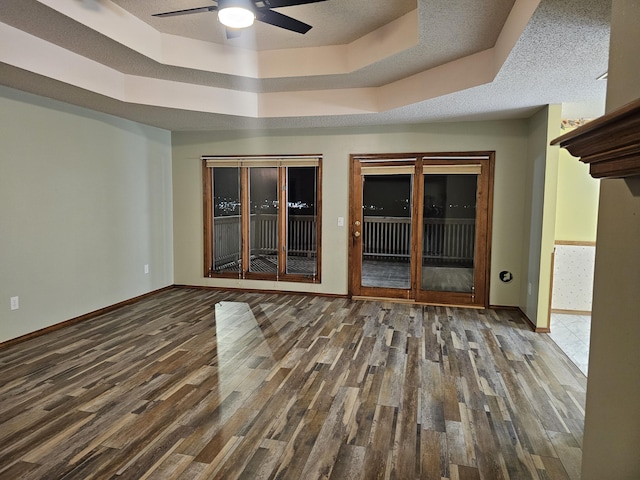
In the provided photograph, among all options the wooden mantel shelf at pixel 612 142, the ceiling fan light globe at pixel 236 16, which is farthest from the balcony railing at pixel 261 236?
the wooden mantel shelf at pixel 612 142

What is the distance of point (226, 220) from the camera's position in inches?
251

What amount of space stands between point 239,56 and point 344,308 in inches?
127

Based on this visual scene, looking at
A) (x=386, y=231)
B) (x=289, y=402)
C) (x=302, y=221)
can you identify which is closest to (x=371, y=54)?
(x=386, y=231)

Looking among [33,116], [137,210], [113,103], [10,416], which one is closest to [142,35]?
[113,103]

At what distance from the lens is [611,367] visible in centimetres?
112

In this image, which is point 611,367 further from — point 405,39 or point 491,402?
point 405,39

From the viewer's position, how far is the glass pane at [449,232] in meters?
5.45

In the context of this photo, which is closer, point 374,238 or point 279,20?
point 279,20

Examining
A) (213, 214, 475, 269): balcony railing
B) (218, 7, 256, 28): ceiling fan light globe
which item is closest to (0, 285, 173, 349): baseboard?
(213, 214, 475, 269): balcony railing

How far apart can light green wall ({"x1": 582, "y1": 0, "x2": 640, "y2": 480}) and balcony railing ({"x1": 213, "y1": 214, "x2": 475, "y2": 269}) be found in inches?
172

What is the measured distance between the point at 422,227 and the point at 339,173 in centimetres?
139

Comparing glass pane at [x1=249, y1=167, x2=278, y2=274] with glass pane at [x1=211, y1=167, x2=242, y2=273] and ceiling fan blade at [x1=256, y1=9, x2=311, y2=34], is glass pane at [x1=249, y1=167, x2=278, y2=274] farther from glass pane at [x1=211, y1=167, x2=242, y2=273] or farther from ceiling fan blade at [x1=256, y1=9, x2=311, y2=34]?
ceiling fan blade at [x1=256, y1=9, x2=311, y2=34]

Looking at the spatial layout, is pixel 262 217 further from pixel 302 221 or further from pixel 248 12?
pixel 248 12

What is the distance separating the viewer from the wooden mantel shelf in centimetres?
79
